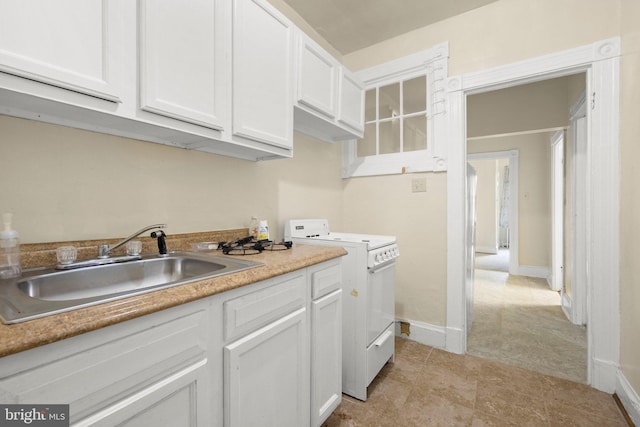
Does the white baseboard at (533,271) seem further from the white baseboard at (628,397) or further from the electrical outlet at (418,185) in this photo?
Result: the electrical outlet at (418,185)

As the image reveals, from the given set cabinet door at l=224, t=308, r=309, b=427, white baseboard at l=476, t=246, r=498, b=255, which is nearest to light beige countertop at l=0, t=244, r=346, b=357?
cabinet door at l=224, t=308, r=309, b=427

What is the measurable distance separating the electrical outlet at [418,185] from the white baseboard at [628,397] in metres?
1.68

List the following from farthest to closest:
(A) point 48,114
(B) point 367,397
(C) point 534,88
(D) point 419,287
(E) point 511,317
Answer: (C) point 534,88, (E) point 511,317, (D) point 419,287, (B) point 367,397, (A) point 48,114

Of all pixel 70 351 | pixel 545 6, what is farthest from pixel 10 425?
pixel 545 6

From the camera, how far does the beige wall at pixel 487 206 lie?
22.9ft

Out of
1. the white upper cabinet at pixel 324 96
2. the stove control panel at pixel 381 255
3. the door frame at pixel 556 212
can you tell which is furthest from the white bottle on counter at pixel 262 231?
the door frame at pixel 556 212

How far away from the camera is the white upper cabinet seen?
1792 mm

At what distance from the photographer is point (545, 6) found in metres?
2.01

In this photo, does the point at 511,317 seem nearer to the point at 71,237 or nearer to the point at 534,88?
the point at 534,88

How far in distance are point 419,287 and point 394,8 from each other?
2310 millimetres

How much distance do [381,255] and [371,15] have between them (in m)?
1.96

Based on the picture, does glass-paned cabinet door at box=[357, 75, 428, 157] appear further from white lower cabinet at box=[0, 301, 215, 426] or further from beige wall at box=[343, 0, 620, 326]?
white lower cabinet at box=[0, 301, 215, 426]

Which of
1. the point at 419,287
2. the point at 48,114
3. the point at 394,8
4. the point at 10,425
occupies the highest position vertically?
the point at 394,8

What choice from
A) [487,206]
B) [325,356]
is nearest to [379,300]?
[325,356]
